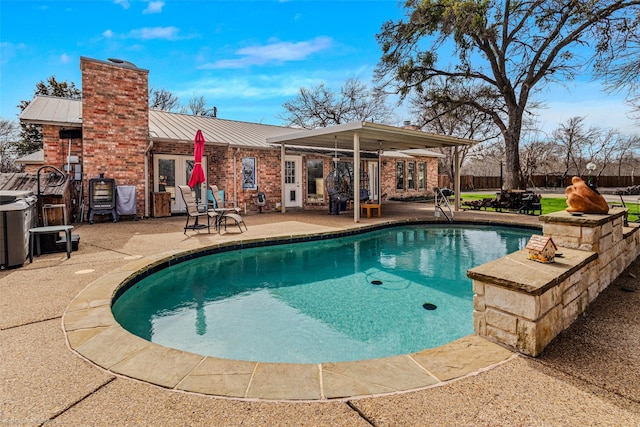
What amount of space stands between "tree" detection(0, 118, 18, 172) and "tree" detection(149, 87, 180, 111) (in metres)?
8.59

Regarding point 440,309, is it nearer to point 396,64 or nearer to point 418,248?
point 418,248

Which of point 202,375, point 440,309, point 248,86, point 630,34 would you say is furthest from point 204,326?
point 248,86

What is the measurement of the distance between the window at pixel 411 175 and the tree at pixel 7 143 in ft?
81.3

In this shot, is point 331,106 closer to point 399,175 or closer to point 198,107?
point 399,175

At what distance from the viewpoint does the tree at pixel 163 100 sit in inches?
990

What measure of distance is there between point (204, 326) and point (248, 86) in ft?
74.9

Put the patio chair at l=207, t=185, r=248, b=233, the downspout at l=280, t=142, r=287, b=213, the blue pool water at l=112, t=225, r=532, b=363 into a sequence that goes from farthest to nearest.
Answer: the downspout at l=280, t=142, r=287, b=213 < the patio chair at l=207, t=185, r=248, b=233 < the blue pool water at l=112, t=225, r=532, b=363

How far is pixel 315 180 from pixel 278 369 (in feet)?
40.5

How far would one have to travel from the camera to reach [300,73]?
24.4 meters

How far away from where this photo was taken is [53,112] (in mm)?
9766

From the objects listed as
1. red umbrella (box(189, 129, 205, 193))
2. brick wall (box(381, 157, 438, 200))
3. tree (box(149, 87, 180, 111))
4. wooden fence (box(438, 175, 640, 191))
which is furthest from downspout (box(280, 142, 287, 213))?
wooden fence (box(438, 175, 640, 191))

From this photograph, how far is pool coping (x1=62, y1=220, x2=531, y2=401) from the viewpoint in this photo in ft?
6.08

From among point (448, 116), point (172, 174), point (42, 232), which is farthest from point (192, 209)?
point (448, 116)

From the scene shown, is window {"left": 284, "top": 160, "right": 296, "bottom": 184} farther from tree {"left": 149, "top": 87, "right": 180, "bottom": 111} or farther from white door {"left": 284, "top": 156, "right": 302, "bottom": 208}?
tree {"left": 149, "top": 87, "right": 180, "bottom": 111}
